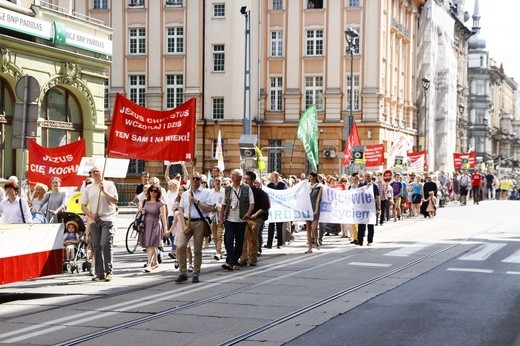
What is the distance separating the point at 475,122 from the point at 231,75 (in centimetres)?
8218

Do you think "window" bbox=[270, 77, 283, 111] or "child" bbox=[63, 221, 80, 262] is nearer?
"child" bbox=[63, 221, 80, 262]

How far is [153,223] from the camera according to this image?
58.7ft

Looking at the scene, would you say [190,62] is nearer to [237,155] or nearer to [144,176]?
[237,155]

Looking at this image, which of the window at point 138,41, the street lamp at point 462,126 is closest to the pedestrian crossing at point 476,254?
the window at point 138,41

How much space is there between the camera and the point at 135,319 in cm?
1177

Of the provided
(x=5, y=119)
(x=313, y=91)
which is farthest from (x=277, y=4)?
(x=5, y=119)

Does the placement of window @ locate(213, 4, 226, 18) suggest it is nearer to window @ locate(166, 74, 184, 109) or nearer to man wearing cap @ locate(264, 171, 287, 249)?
window @ locate(166, 74, 184, 109)

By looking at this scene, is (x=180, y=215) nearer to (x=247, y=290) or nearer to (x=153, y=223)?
(x=153, y=223)

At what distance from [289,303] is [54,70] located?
730 inches

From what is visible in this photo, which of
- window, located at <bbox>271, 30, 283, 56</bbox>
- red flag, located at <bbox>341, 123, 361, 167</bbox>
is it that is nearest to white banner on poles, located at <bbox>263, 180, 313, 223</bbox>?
red flag, located at <bbox>341, 123, 361, 167</bbox>

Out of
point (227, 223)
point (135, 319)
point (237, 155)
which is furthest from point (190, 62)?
point (135, 319)

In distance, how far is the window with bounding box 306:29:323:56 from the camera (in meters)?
60.6

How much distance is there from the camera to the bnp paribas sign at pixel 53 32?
27.3 m

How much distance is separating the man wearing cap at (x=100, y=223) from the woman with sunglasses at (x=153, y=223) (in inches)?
66.4
